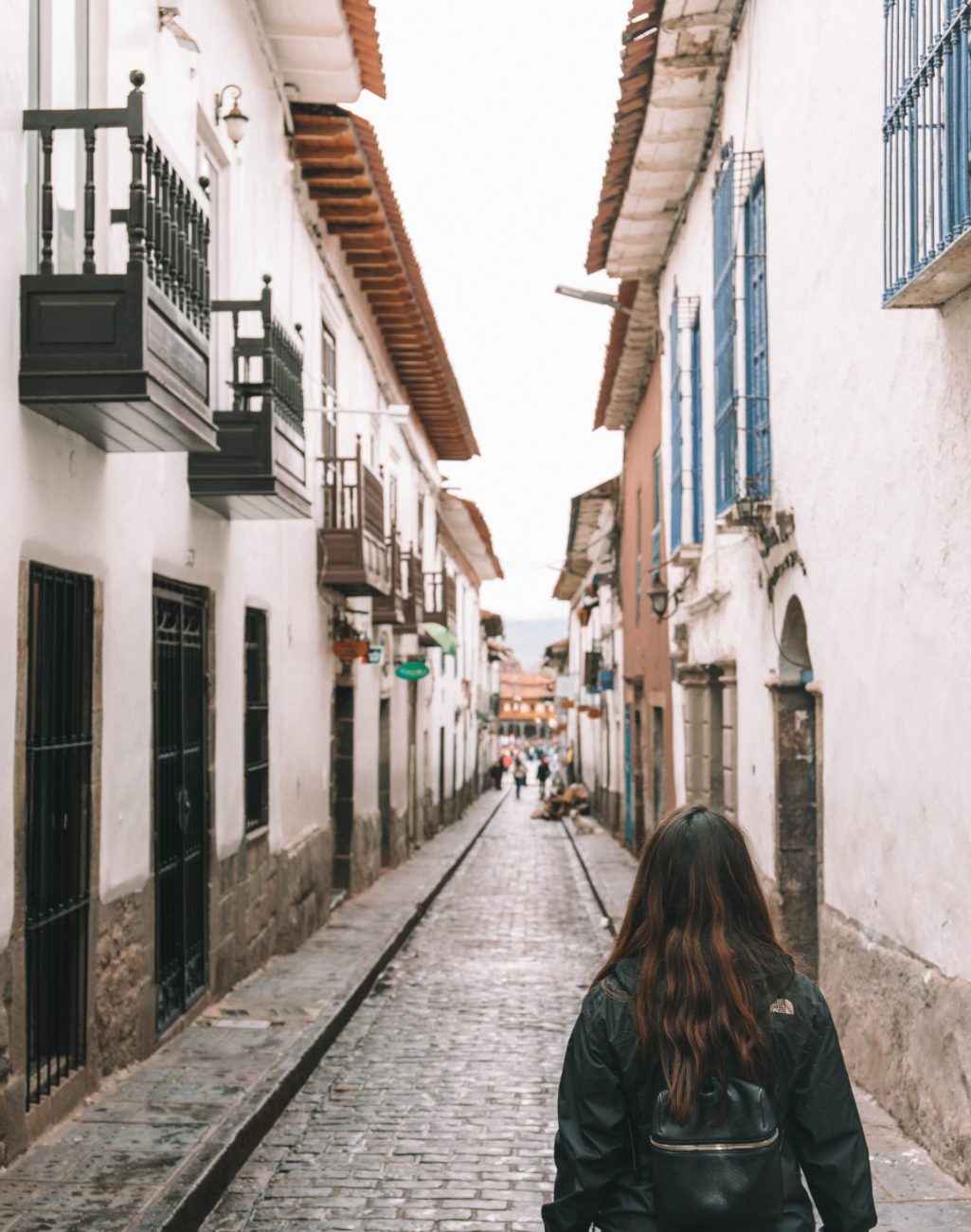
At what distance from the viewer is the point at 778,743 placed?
9.66 m

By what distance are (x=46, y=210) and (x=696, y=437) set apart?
343 inches

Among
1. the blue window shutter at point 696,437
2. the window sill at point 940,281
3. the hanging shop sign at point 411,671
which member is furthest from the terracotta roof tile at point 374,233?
the window sill at point 940,281

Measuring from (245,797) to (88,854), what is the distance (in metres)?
3.81

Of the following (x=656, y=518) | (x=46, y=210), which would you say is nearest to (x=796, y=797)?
(x=46, y=210)

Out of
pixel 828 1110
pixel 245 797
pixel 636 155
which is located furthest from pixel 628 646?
pixel 828 1110

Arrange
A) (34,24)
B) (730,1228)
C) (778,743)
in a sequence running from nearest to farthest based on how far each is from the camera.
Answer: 1. (730,1228)
2. (34,24)
3. (778,743)

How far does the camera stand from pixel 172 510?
27.7 ft

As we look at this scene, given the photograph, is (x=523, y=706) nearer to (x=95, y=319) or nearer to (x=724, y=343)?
(x=724, y=343)

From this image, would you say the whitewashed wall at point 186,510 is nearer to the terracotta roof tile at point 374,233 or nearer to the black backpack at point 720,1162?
the terracotta roof tile at point 374,233

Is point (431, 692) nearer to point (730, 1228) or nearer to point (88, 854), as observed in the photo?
point (88, 854)

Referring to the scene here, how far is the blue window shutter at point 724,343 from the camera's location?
10.7 metres

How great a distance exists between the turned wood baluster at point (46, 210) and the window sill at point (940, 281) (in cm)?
333

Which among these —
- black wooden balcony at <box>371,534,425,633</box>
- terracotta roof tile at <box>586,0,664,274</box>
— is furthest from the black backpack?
black wooden balcony at <box>371,534,425,633</box>

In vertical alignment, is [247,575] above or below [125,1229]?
above
